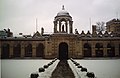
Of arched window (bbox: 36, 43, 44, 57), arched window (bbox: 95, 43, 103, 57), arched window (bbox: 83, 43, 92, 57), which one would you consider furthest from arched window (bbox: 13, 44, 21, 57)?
arched window (bbox: 95, 43, 103, 57)

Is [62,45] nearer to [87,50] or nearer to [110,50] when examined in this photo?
[87,50]

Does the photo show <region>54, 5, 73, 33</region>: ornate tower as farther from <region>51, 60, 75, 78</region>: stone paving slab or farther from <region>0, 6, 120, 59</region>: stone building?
<region>51, 60, 75, 78</region>: stone paving slab

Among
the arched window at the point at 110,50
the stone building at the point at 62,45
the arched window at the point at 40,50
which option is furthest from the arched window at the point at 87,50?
the arched window at the point at 40,50

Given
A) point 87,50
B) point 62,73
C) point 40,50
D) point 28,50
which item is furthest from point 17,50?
point 62,73

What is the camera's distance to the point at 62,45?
73.5 ft

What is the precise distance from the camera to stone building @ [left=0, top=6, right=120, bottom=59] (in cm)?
2139

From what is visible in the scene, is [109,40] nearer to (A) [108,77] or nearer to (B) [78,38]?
(B) [78,38]

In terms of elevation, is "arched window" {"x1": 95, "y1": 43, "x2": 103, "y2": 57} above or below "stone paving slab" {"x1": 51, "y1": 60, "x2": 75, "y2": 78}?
above

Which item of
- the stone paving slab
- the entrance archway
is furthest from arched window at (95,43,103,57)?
the stone paving slab

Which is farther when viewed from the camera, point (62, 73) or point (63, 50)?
point (63, 50)

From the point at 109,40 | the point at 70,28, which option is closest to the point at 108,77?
the point at 70,28

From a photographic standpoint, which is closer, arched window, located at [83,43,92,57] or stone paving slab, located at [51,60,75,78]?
stone paving slab, located at [51,60,75,78]

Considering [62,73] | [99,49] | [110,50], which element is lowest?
[62,73]

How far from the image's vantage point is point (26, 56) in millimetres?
22641
